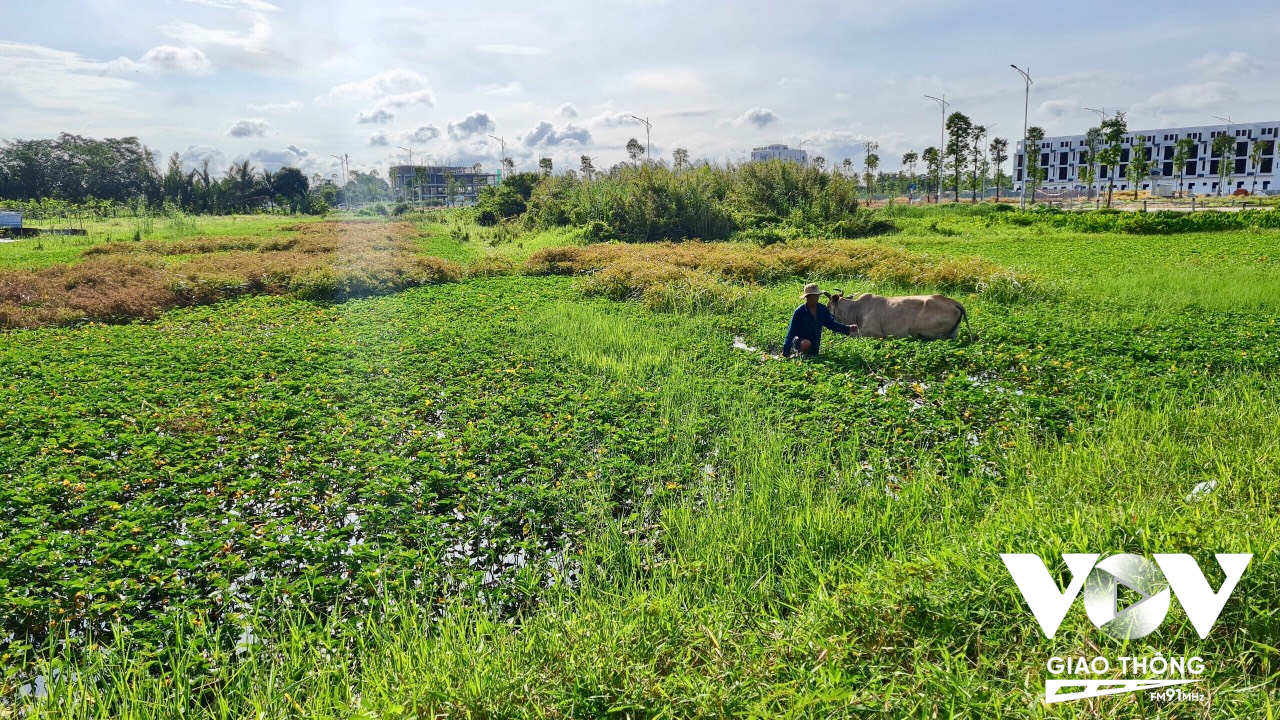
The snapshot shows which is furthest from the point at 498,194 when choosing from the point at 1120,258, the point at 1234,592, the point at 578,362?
the point at 1234,592

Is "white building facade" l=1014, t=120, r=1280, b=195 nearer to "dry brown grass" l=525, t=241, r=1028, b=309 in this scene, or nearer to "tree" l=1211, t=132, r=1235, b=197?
"tree" l=1211, t=132, r=1235, b=197

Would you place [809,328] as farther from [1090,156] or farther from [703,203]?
[1090,156]

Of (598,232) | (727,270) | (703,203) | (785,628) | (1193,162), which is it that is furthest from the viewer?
(1193,162)

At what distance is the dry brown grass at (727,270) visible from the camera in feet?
40.5

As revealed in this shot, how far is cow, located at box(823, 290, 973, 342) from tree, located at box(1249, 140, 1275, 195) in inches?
3398

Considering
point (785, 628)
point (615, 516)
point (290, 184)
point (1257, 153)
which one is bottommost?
point (615, 516)

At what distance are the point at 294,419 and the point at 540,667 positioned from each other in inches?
176

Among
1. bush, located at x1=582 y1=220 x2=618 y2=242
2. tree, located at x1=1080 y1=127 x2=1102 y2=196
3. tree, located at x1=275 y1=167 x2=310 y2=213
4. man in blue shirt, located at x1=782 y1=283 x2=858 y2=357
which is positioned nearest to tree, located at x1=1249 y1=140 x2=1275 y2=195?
tree, located at x1=1080 y1=127 x2=1102 y2=196

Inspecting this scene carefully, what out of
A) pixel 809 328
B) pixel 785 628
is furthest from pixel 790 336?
pixel 785 628

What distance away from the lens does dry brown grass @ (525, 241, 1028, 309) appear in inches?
486

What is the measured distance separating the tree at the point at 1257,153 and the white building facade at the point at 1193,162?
11 centimetres

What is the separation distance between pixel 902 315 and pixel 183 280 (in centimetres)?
1358

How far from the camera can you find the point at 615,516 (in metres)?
4.93

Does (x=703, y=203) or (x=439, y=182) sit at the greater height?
(x=439, y=182)
